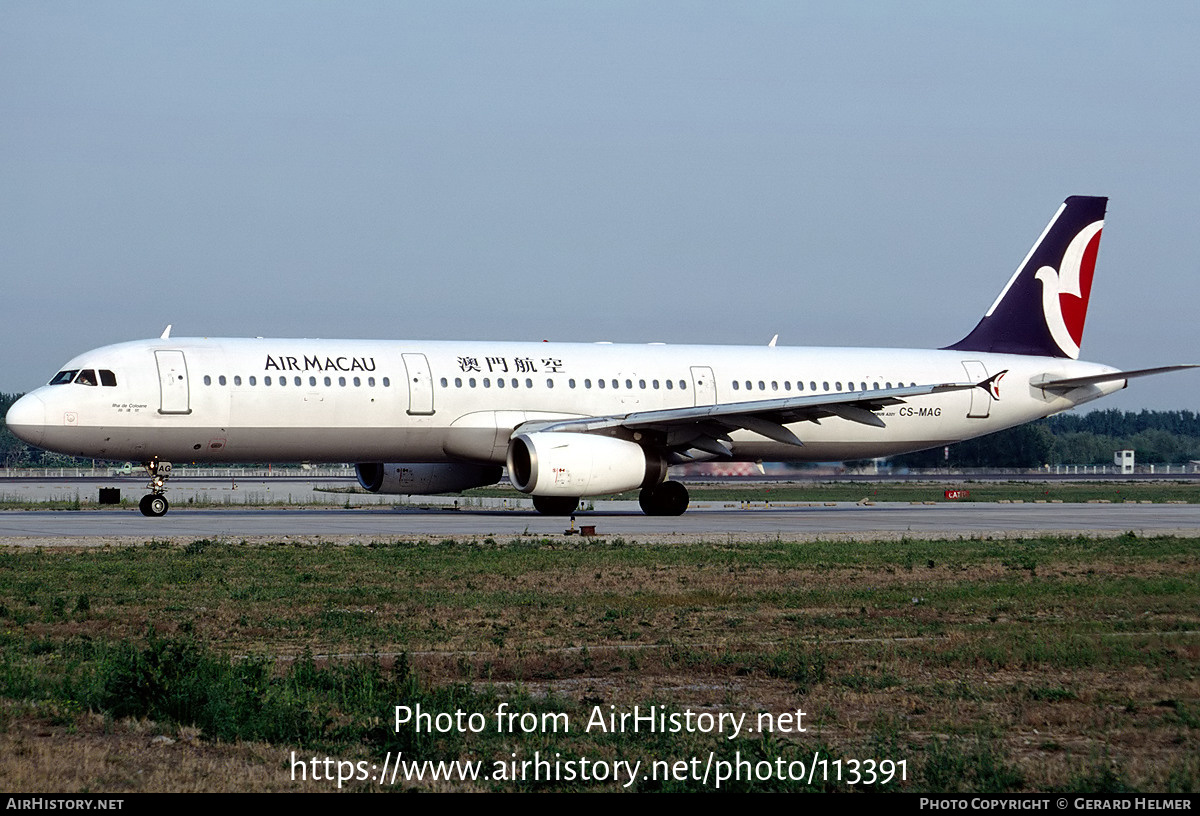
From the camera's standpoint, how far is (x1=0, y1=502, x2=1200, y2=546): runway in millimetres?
25531

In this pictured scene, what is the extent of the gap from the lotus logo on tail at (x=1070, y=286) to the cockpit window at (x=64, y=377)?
26.3 metres

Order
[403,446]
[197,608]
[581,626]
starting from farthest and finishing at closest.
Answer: [403,446], [197,608], [581,626]

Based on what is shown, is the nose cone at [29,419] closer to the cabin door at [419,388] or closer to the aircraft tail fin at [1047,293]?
the cabin door at [419,388]

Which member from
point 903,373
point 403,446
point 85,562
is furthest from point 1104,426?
point 85,562

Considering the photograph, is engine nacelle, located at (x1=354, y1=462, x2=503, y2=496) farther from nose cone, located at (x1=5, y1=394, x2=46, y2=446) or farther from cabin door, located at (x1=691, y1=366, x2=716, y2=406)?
nose cone, located at (x1=5, y1=394, x2=46, y2=446)

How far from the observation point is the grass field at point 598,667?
7.44 meters

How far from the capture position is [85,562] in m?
19.0

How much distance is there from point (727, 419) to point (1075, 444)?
8215 centimetres

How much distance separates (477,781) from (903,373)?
103 ft

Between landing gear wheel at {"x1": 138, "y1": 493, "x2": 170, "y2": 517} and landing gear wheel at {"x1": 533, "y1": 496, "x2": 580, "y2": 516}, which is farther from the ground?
landing gear wheel at {"x1": 138, "y1": 493, "x2": 170, "y2": 517}

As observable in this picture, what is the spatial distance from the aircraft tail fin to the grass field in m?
21.1

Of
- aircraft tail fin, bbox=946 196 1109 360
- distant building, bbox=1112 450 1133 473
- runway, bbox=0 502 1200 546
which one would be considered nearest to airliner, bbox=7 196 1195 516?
aircraft tail fin, bbox=946 196 1109 360

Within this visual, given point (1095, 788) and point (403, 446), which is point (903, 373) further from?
point (1095, 788)

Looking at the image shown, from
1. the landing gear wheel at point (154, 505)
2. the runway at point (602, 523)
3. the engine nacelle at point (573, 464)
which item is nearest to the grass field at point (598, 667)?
the runway at point (602, 523)
